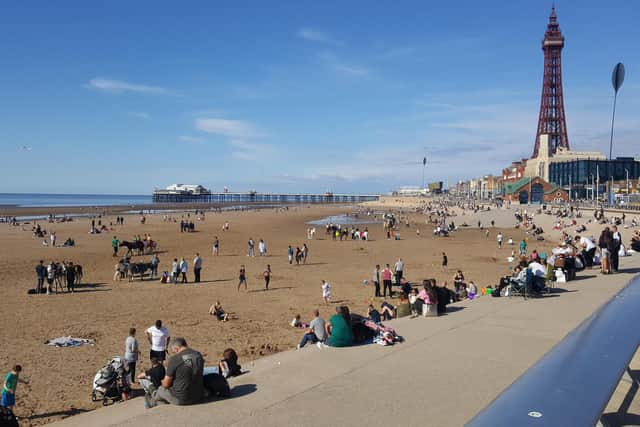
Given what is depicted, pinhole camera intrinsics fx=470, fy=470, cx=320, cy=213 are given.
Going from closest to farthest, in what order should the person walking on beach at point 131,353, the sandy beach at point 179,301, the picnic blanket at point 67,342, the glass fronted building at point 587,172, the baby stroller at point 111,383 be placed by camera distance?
1. the baby stroller at point 111,383
2. the person walking on beach at point 131,353
3. the sandy beach at point 179,301
4. the picnic blanket at point 67,342
5. the glass fronted building at point 587,172

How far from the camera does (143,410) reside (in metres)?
5.24

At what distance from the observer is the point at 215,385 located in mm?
5414

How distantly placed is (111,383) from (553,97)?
12352 centimetres

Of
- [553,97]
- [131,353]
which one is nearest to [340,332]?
[131,353]

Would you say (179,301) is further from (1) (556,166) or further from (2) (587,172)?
(1) (556,166)

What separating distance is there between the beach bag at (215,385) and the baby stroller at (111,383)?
7.98ft

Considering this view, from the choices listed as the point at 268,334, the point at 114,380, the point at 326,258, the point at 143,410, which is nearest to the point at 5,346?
the point at 114,380

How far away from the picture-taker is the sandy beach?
883cm

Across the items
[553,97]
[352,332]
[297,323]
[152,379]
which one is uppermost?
[553,97]

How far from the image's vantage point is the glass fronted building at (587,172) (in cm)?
8850

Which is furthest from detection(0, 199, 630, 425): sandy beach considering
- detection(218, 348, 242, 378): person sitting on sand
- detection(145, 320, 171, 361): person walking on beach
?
detection(218, 348, 242, 378): person sitting on sand

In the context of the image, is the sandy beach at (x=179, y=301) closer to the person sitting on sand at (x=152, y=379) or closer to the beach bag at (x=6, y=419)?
the beach bag at (x=6, y=419)

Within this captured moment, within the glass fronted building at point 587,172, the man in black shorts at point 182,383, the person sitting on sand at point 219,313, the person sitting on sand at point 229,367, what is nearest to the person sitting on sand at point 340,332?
the person sitting on sand at point 229,367

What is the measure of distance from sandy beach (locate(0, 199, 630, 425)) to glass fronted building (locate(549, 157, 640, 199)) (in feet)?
218
